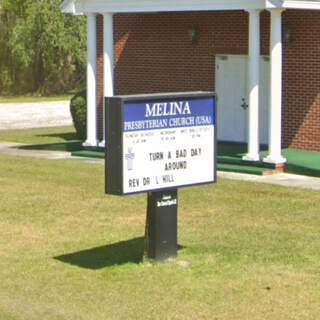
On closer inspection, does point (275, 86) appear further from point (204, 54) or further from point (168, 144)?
point (168, 144)

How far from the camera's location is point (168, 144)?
1155cm

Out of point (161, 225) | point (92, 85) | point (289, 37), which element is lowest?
point (161, 225)

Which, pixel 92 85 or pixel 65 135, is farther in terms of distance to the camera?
pixel 65 135

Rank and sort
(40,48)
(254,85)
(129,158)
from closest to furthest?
(129,158)
(254,85)
(40,48)

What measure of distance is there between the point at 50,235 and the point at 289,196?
16.5ft

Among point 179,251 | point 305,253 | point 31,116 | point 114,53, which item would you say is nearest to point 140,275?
point 179,251

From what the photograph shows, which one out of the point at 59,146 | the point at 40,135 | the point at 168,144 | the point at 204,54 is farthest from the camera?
the point at 40,135

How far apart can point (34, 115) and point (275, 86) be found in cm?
1844

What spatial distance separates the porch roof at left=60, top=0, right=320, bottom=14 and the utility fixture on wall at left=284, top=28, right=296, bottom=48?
1.58 m

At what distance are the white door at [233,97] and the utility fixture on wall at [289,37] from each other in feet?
4.49

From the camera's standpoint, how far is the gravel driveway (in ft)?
108

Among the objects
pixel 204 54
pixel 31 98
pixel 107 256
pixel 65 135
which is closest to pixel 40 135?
pixel 65 135

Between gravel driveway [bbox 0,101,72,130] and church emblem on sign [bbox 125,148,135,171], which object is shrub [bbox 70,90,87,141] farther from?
church emblem on sign [bbox 125,148,135,171]

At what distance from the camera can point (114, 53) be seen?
25266mm
